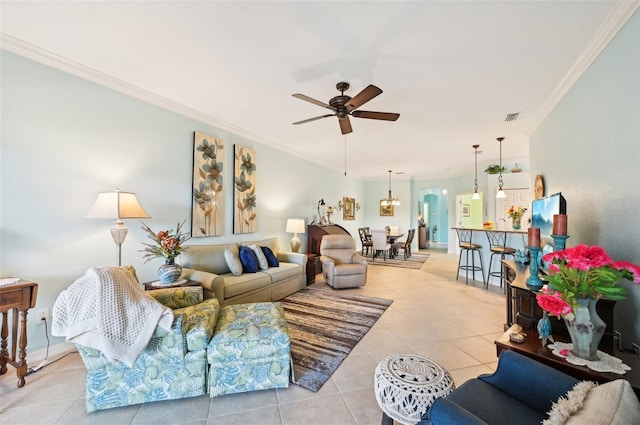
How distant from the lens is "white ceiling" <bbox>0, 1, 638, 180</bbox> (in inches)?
72.1

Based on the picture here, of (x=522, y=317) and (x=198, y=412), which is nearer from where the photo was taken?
(x=198, y=412)

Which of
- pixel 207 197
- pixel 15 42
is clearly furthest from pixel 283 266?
pixel 15 42

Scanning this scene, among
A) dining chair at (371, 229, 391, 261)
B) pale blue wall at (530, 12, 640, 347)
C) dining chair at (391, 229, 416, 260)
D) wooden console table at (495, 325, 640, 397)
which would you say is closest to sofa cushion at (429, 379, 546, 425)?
wooden console table at (495, 325, 640, 397)

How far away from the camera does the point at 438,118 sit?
3.82m

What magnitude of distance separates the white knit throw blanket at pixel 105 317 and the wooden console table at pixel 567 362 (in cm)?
227

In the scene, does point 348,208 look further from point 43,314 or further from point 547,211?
point 43,314

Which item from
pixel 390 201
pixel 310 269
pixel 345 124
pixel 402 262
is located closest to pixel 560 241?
pixel 345 124

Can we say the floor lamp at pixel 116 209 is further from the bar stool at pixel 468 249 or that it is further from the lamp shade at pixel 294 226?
the bar stool at pixel 468 249

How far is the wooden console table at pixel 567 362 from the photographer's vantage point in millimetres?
1206

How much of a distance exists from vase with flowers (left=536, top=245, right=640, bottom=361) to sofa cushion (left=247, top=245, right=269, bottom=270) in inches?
129

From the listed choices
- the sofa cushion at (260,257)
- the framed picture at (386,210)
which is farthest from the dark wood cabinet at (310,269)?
the framed picture at (386,210)

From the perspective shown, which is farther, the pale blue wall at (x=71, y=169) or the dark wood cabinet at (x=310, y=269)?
the dark wood cabinet at (x=310, y=269)

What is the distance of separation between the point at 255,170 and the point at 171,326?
3263 mm

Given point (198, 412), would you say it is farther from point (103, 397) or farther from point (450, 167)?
point (450, 167)
